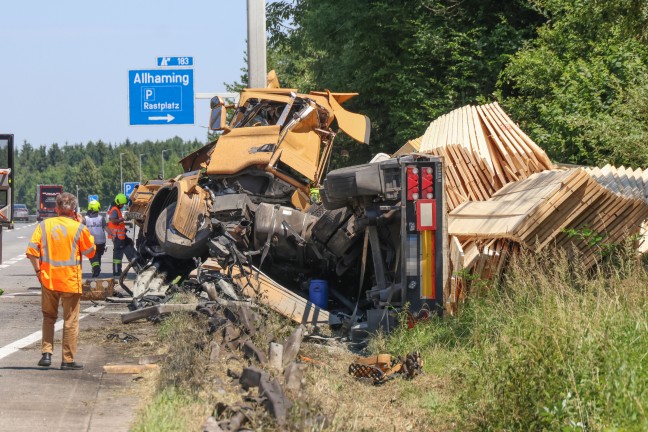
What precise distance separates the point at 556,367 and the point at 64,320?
496 cm

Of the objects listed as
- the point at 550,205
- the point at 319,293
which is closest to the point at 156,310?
the point at 319,293

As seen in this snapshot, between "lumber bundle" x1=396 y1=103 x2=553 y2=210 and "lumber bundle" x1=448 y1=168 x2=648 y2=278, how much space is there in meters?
1.37

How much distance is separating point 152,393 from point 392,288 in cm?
382

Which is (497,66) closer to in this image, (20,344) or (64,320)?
(20,344)

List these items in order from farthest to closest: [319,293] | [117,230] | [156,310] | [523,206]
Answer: [117,230], [319,293], [156,310], [523,206]

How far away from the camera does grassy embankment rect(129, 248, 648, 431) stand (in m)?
6.07

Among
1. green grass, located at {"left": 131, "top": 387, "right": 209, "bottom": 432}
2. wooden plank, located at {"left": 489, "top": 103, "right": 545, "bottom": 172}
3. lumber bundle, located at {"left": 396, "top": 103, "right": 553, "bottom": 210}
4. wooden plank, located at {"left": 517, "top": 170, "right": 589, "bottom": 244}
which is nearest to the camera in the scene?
green grass, located at {"left": 131, "top": 387, "right": 209, "bottom": 432}

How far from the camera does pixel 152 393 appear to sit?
→ 7.95m

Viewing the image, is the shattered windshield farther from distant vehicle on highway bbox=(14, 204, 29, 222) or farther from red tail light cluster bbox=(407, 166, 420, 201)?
distant vehicle on highway bbox=(14, 204, 29, 222)

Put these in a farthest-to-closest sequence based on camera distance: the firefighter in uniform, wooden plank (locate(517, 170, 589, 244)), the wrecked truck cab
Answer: the firefighter in uniform → the wrecked truck cab → wooden plank (locate(517, 170, 589, 244))

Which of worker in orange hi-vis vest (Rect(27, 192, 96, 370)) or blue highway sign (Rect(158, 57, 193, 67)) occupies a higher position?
blue highway sign (Rect(158, 57, 193, 67))

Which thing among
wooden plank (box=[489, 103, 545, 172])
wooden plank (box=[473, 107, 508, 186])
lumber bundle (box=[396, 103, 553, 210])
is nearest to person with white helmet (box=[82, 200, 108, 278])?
lumber bundle (box=[396, 103, 553, 210])

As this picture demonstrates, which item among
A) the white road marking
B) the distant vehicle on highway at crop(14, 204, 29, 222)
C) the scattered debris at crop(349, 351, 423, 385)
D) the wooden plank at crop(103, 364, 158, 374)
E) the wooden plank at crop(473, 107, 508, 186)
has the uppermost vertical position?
the wooden plank at crop(473, 107, 508, 186)

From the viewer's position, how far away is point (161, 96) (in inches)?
1079
